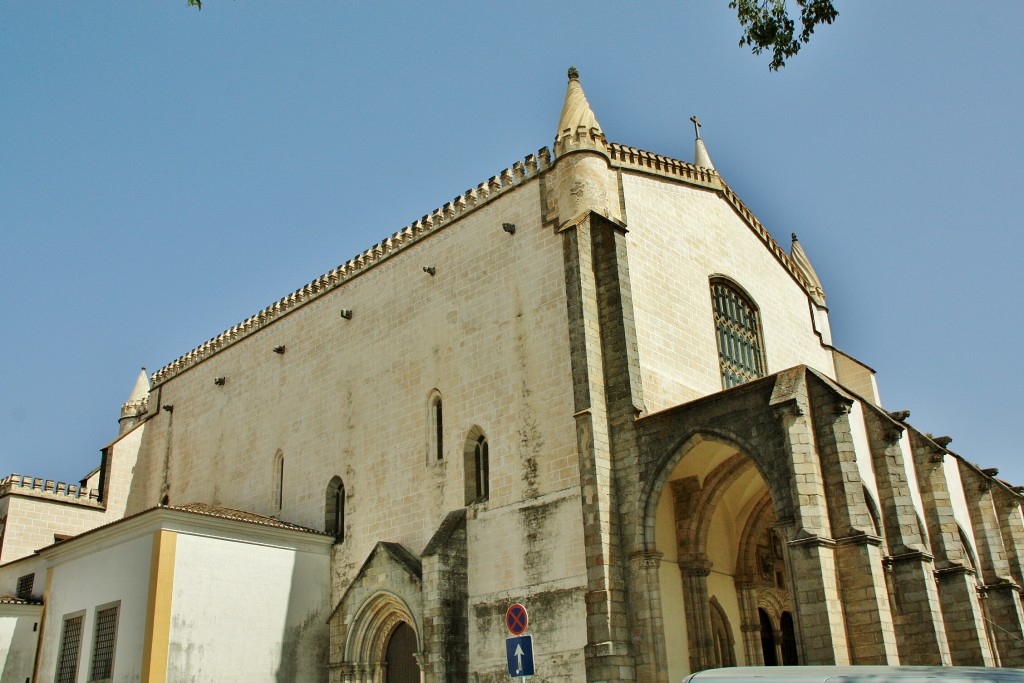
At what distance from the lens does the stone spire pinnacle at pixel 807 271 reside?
26.5 metres

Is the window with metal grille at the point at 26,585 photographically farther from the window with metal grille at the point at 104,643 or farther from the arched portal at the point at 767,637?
the arched portal at the point at 767,637

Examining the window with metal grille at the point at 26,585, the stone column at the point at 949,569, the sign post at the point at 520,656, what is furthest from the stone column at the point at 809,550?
the window with metal grille at the point at 26,585

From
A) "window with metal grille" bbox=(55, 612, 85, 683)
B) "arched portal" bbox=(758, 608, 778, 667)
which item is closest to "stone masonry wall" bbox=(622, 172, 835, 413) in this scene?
"arched portal" bbox=(758, 608, 778, 667)

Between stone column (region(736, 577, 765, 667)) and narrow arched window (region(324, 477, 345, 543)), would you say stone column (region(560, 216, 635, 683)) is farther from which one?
narrow arched window (region(324, 477, 345, 543))

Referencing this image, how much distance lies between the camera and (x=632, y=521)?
1577 cm

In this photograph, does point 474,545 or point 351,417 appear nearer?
A: point 474,545

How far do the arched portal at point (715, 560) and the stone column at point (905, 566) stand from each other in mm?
1844

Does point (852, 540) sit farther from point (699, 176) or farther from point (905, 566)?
point (699, 176)

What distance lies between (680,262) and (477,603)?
334 inches

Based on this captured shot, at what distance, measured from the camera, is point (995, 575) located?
20.2 meters

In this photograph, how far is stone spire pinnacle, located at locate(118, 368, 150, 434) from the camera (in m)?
32.3

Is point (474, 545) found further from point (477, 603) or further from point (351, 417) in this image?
point (351, 417)

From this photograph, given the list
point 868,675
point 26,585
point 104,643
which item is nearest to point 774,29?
point 868,675

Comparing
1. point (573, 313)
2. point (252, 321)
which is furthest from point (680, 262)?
point (252, 321)
